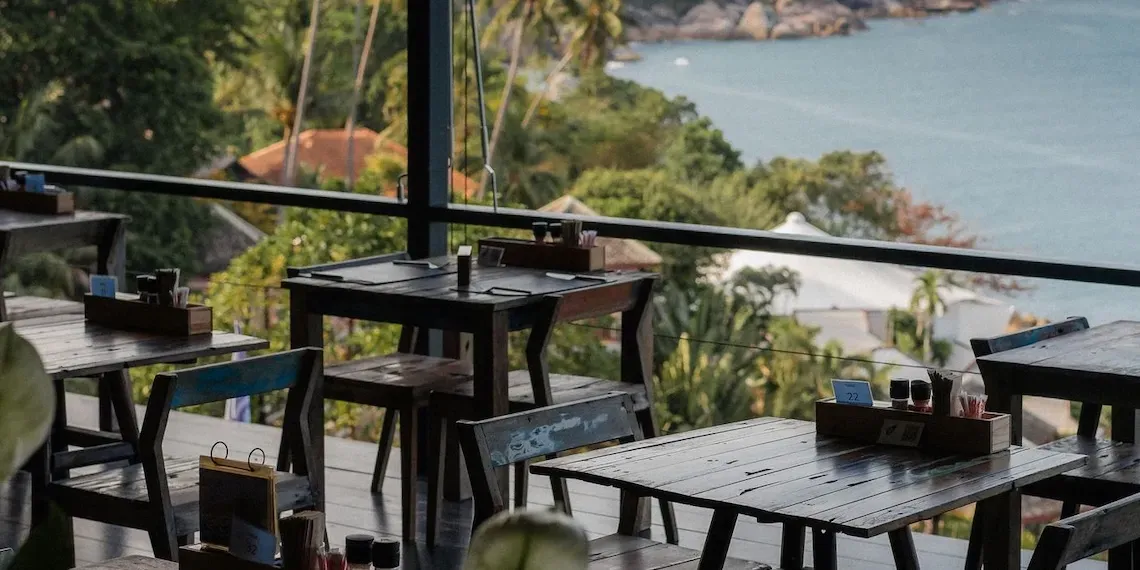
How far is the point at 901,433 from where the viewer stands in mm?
2840

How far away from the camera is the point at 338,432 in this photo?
76.0 ft

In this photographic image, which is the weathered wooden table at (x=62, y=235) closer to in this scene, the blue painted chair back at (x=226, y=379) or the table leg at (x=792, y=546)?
the blue painted chair back at (x=226, y=379)

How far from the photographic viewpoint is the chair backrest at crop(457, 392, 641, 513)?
2623 mm

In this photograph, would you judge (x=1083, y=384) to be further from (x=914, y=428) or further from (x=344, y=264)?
(x=344, y=264)

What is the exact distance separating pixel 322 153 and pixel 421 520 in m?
28.6

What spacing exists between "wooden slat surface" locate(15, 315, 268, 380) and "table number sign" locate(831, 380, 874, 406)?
1.46 m

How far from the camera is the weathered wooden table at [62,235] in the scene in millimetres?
4707

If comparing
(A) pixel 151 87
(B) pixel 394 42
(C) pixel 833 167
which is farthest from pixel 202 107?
(C) pixel 833 167

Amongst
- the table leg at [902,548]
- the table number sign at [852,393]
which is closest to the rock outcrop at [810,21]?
the table leg at [902,548]

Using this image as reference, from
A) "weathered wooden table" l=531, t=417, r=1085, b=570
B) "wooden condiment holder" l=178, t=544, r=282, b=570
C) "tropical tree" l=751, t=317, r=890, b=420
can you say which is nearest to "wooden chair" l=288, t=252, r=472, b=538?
"weathered wooden table" l=531, t=417, r=1085, b=570

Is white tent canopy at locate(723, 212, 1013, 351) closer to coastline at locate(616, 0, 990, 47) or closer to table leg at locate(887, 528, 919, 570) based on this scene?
coastline at locate(616, 0, 990, 47)

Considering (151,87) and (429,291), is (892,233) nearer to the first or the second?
(151,87)

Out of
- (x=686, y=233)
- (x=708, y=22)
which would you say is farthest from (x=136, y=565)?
(x=708, y=22)

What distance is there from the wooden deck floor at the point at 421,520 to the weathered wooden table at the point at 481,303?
0.32 metres
